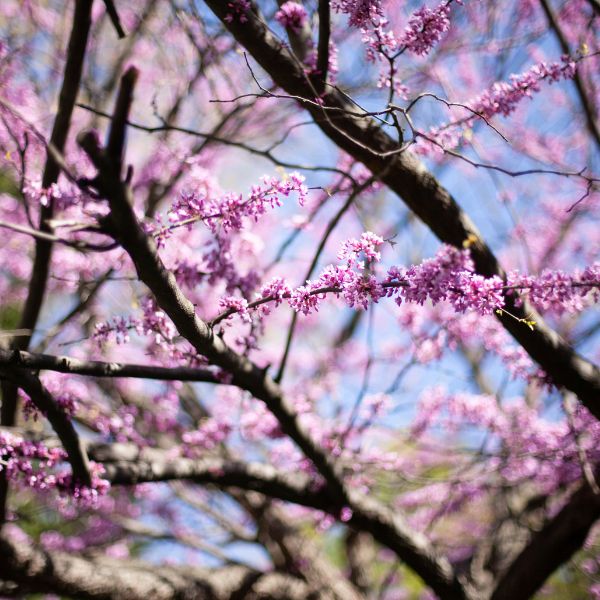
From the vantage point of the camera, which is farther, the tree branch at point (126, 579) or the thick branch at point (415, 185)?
the tree branch at point (126, 579)

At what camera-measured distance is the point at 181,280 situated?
2.97 meters

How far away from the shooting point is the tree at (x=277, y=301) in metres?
2.35

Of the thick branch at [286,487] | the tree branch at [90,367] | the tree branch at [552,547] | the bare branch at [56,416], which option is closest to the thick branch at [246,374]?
the thick branch at [286,487]

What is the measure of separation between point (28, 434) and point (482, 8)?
517cm

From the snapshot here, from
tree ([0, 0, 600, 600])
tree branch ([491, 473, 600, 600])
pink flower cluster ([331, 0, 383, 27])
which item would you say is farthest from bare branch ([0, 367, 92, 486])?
tree branch ([491, 473, 600, 600])

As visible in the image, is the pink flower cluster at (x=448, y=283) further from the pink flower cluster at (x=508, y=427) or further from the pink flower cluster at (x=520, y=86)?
the pink flower cluster at (x=508, y=427)

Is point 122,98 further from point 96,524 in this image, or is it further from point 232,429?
point 96,524

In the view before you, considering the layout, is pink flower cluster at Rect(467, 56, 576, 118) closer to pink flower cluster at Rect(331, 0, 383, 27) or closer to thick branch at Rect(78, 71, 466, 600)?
pink flower cluster at Rect(331, 0, 383, 27)

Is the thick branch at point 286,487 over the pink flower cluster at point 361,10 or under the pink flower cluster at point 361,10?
under

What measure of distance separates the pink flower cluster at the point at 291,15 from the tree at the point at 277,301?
0.01 m

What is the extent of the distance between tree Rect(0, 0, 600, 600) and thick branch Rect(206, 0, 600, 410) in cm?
2

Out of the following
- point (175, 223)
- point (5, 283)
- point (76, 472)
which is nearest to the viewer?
point (175, 223)

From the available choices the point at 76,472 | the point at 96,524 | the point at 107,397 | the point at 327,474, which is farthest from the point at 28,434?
the point at 96,524

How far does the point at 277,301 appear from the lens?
2303 mm
